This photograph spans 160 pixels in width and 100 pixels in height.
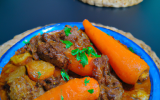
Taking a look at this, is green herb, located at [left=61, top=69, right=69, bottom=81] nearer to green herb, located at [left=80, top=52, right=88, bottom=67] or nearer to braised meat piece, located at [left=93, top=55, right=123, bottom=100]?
green herb, located at [left=80, top=52, right=88, bottom=67]

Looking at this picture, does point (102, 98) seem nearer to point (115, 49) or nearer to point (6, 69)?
point (115, 49)

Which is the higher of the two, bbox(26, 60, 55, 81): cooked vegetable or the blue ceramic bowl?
the blue ceramic bowl

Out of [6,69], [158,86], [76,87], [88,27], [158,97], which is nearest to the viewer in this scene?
[76,87]

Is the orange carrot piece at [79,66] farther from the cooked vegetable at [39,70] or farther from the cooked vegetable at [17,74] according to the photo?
the cooked vegetable at [17,74]

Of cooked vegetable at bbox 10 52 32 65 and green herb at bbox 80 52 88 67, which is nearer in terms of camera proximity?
green herb at bbox 80 52 88 67

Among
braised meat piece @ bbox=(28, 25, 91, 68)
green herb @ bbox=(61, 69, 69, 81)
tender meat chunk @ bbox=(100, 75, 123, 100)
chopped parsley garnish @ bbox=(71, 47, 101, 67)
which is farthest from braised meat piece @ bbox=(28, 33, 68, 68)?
tender meat chunk @ bbox=(100, 75, 123, 100)

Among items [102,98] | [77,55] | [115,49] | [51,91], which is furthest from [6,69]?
[115,49]
